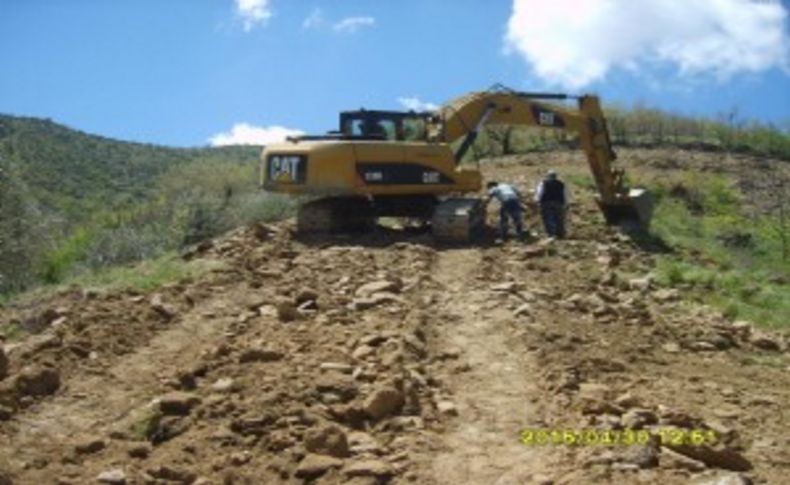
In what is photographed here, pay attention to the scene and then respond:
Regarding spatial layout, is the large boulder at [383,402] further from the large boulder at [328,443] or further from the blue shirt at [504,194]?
the blue shirt at [504,194]

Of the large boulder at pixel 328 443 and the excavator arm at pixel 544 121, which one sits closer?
the large boulder at pixel 328 443

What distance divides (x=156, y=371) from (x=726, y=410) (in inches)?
168

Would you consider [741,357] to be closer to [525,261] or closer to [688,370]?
[688,370]

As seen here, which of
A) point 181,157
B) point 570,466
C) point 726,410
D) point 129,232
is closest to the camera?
point 570,466

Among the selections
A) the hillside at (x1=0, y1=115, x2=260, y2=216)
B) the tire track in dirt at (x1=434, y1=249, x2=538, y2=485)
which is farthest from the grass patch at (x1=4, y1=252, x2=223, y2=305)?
the hillside at (x1=0, y1=115, x2=260, y2=216)

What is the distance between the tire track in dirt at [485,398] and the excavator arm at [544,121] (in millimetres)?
6281

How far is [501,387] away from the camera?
7863 mm

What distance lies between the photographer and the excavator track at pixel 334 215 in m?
17.0

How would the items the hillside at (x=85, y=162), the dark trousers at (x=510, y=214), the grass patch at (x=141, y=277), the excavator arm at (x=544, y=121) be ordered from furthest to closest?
the hillside at (x=85, y=162)
the excavator arm at (x=544, y=121)
the dark trousers at (x=510, y=214)
the grass patch at (x=141, y=277)

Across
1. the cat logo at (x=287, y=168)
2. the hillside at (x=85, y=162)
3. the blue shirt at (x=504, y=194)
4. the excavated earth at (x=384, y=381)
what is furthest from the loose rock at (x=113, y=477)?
the hillside at (x=85, y=162)

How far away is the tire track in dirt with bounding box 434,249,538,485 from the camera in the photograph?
6.18 meters

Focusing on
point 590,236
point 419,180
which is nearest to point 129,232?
point 419,180
